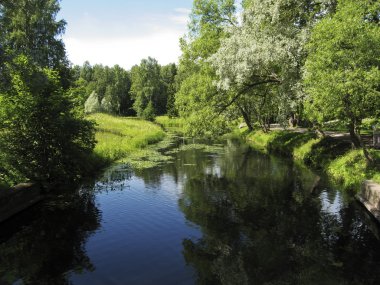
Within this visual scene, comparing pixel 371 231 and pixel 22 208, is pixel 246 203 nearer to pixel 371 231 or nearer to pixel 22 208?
pixel 371 231

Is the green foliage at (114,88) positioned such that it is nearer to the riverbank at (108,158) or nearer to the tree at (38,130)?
the riverbank at (108,158)

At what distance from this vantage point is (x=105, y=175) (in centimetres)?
2894

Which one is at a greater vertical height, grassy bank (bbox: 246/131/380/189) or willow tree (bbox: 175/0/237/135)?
willow tree (bbox: 175/0/237/135)

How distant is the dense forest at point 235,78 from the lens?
66.2 ft

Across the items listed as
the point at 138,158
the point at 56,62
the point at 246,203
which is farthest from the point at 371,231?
the point at 56,62

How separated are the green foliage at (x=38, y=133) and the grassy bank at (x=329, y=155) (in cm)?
1915

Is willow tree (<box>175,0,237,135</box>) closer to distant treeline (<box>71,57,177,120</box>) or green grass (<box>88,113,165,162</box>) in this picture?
green grass (<box>88,113,165,162</box>)

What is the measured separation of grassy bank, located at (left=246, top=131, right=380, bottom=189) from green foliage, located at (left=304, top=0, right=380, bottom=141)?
360 cm

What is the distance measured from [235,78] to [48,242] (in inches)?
811

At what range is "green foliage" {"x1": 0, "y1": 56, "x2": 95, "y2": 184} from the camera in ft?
69.3

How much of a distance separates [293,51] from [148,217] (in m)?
17.3

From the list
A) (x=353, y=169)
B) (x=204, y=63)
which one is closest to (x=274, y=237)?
(x=353, y=169)

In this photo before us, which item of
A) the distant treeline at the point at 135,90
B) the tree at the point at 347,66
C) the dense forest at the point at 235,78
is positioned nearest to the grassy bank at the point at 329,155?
the dense forest at the point at 235,78

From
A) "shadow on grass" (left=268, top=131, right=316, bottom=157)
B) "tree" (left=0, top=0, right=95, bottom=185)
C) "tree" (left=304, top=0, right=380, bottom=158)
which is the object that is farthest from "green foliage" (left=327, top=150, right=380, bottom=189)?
"tree" (left=0, top=0, right=95, bottom=185)
